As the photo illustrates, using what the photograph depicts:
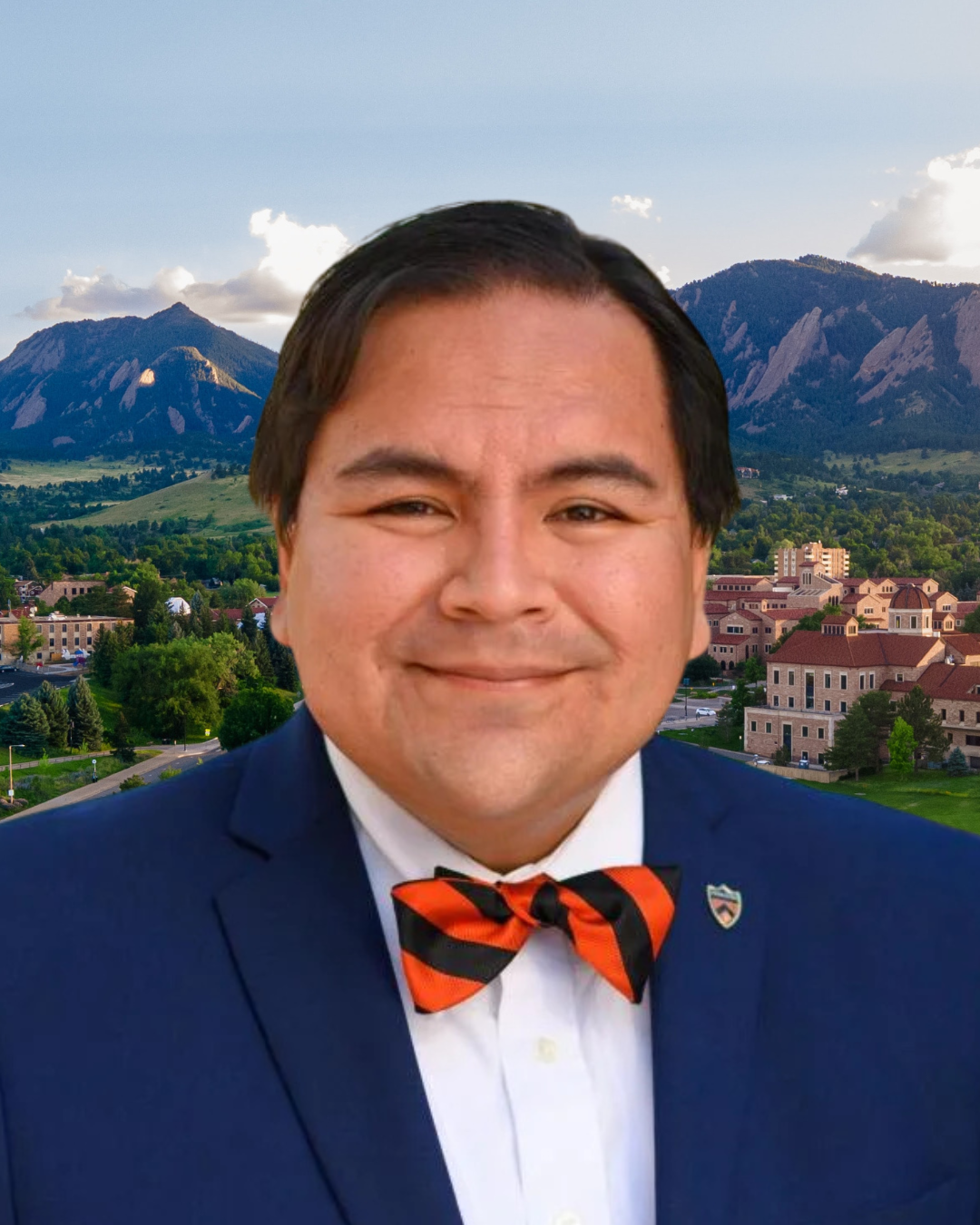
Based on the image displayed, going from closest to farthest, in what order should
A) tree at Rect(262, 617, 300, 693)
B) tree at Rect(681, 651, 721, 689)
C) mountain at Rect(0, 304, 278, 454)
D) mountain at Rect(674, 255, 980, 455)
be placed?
tree at Rect(262, 617, 300, 693)
tree at Rect(681, 651, 721, 689)
mountain at Rect(674, 255, 980, 455)
mountain at Rect(0, 304, 278, 454)

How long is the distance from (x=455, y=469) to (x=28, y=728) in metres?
28.1

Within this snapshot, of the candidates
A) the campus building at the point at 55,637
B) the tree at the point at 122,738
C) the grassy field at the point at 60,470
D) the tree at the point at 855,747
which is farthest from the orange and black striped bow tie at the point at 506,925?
the grassy field at the point at 60,470

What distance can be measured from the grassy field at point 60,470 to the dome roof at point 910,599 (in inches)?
3123

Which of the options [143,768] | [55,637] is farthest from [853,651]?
[55,637]

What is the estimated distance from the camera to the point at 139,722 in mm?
31016

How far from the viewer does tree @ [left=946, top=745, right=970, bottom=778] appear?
84.4 ft

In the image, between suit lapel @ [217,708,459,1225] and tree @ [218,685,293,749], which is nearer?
suit lapel @ [217,708,459,1225]

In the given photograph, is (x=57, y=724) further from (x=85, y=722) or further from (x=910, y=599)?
(x=910, y=599)

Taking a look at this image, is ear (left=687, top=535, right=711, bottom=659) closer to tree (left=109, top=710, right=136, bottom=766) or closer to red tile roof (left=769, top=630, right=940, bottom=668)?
tree (left=109, top=710, right=136, bottom=766)

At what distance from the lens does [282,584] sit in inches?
48.9

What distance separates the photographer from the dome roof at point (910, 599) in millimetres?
37250

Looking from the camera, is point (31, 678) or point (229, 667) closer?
point (229, 667)

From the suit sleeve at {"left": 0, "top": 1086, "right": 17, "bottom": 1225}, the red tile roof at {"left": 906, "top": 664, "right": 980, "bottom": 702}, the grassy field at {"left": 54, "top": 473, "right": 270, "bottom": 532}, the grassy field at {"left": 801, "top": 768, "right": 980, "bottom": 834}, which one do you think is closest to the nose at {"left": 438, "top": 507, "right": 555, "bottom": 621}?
the suit sleeve at {"left": 0, "top": 1086, "right": 17, "bottom": 1225}

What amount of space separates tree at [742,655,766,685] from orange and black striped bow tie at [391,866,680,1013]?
3251 centimetres
